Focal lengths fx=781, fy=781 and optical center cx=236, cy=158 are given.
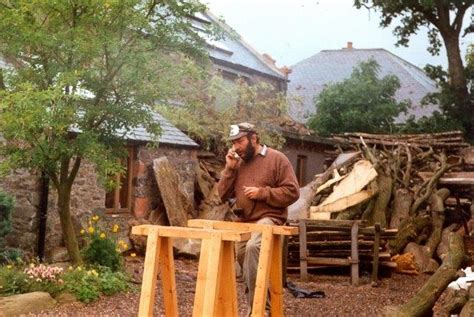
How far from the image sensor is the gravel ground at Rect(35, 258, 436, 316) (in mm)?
9984

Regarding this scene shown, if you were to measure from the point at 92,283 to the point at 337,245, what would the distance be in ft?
16.1

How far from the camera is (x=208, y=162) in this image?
1922 centimetres

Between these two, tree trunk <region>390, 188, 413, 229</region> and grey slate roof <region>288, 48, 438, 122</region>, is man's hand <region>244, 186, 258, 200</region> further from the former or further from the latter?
grey slate roof <region>288, 48, 438, 122</region>

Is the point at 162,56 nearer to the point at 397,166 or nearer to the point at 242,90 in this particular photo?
the point at 397,166

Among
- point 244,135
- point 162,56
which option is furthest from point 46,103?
point 244,135

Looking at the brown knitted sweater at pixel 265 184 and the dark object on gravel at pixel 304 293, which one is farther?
the dark object on gravel at pixel 304 293

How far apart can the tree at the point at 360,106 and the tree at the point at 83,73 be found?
13638 mm

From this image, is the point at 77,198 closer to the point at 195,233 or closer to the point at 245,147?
the point at 245,147

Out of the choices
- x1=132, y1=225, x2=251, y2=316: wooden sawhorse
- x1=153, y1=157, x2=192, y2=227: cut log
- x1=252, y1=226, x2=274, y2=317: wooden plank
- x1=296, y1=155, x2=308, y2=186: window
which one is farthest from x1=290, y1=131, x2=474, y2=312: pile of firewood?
x1=132, y1=225, x2=251, y2=316: wooden sawhorse

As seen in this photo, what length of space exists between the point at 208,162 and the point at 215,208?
158 centimetres

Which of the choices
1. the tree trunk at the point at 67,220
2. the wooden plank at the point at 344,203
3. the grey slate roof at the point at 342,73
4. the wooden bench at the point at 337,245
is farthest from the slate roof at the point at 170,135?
the grey slate roof at the point at 342,73

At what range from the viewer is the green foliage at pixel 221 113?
60.8ft

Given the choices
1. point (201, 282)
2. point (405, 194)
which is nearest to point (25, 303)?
point (201, 282)

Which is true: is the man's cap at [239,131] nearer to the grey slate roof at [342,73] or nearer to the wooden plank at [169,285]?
the wooden plank at [169,285]
